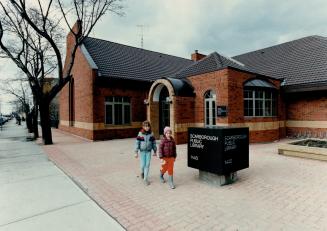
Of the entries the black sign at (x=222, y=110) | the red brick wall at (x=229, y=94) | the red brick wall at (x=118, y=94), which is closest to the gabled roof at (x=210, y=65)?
the red brick wall at (x=229, y=94)

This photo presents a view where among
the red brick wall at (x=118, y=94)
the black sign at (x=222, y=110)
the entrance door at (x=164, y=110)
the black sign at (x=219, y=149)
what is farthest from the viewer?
the red brick wall at (x=118, y=94)

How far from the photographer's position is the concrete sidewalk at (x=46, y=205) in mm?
4051

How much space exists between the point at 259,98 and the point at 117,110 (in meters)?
10.1

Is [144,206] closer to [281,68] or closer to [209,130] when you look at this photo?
[209,130]

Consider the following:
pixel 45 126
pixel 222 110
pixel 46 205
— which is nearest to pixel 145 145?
pixel 46 205

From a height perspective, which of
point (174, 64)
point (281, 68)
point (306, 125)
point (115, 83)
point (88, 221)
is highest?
point (174, 64)

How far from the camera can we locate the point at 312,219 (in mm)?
4043

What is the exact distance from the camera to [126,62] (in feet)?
63.9

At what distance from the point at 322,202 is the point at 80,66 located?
713 inches

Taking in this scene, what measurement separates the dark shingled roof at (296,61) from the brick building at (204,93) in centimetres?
6

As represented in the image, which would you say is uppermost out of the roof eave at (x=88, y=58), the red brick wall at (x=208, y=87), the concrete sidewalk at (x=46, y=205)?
the roof eave at (x=88, y=58)

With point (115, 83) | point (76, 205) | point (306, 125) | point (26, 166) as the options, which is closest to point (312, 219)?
point (76, 205)

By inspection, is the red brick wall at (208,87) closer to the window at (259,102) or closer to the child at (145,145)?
the window at (259,102)

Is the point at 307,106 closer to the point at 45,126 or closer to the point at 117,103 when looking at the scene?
the point at 117,103
